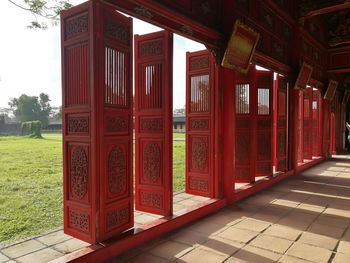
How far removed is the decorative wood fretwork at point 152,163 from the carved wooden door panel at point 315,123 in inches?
285

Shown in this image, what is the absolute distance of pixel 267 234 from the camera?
10.9 ft

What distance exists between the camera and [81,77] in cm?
274

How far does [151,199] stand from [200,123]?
1.50 m

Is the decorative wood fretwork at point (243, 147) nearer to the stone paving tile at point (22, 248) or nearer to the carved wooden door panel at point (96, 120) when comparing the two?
the carved wooden door panel at point (96, 120)

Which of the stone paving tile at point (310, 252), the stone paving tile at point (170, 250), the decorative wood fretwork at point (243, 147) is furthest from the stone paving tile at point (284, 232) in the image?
the decorative wood fretwork at point (243, 147)

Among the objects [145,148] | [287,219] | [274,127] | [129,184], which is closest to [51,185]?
[145,148]

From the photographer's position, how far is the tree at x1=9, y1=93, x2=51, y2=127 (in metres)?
37.4

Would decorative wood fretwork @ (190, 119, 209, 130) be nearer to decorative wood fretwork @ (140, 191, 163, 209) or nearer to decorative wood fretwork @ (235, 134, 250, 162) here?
decorative wood fretwork @ (235, 134, 250, 162)

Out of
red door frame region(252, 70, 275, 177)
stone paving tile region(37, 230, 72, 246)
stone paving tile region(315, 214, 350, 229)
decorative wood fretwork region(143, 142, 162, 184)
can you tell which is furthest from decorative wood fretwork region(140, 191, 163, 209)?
red door frame region(252, 70, 275, 177)

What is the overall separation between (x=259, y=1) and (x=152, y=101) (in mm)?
3018

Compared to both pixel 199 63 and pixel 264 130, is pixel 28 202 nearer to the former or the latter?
pixel 199 63

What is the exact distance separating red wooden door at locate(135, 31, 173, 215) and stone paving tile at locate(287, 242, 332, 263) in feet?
4.64

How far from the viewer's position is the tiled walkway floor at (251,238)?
8.95 ft

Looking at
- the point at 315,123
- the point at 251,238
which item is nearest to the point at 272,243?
the point at 251,238
